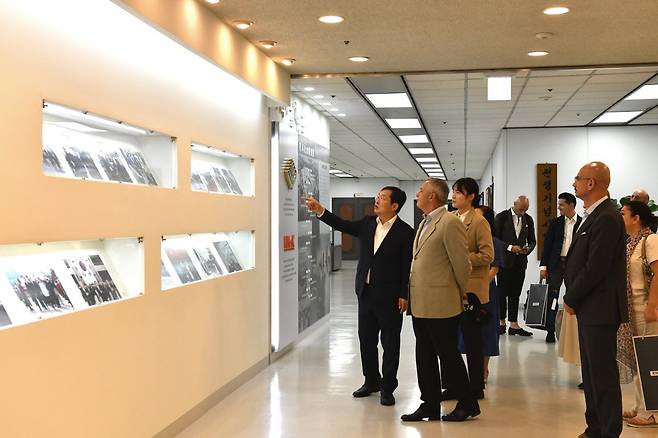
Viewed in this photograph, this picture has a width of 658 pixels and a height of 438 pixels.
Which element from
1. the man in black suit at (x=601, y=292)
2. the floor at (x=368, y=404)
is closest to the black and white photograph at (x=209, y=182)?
the floor at (x=368, y=404)

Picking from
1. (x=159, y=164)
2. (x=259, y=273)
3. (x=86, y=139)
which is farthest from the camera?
(x=259, y=273)

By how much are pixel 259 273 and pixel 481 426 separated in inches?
112

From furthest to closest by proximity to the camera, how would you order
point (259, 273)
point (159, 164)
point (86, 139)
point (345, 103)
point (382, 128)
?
point (382, 128)
point (345, 103)
point (259, 273)
point (159, 164)
point (86, 139)

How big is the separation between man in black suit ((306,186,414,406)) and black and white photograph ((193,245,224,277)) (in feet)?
3.18

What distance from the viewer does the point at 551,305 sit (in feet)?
29.8

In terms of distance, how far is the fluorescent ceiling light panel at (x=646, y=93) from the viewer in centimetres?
910

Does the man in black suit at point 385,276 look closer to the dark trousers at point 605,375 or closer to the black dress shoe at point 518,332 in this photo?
the dark trousers at point 605,375

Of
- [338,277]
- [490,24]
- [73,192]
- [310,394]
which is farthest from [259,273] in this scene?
[338,277]

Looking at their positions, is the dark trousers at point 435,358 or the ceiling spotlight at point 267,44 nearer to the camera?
the dark trousers at point 435,358

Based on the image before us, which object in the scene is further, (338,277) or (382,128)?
(338,277)

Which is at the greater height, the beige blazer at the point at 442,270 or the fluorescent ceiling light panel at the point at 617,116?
the fluorescent ceiling light panel at the point at 617,116

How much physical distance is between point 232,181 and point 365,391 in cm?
222

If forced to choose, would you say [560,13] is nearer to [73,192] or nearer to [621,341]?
[621,341]

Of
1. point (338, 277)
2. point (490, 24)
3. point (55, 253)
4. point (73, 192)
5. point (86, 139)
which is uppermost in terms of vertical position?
point (490, 24)
